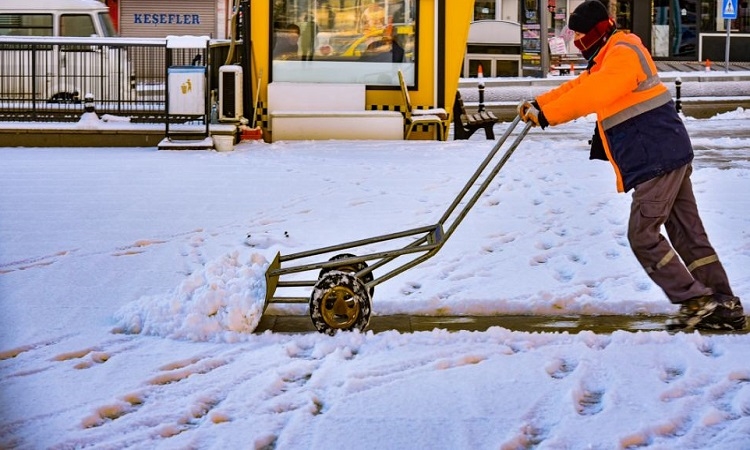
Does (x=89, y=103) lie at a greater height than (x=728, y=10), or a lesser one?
lesser

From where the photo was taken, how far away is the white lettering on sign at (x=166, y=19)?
38969mm

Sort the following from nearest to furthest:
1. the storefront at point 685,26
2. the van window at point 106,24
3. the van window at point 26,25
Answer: the van window at point 26,25 → the van window at point 106,24 → the storefront at point 685,26

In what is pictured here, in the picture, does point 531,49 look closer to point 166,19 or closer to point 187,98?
point 166,19

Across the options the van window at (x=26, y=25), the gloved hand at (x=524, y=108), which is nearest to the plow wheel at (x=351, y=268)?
the gloved hand at (x=524, y=108)

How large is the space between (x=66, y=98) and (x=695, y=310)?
12.7 m

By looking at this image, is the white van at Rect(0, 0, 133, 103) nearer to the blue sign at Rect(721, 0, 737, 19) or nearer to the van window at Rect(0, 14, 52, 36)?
the van window at Rect(0, 14, 52, 36)

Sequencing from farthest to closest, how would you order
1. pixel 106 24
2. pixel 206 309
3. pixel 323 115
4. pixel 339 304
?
1. pixel 106 24
2. pixel 323 115
3. pixel 206 309
4. pixel 339 304

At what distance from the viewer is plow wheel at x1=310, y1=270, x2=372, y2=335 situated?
19.0ft

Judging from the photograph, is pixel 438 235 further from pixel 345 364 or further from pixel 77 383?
pixel 77 383

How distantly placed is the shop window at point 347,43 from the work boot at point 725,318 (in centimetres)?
1233

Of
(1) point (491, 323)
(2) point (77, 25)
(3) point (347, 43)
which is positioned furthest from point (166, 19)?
(1) point (491, 323)

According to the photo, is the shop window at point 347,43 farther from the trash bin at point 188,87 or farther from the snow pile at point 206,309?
the snow pile at point 206,309

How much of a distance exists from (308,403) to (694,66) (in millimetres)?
34853

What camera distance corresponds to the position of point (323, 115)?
17.3 metres
